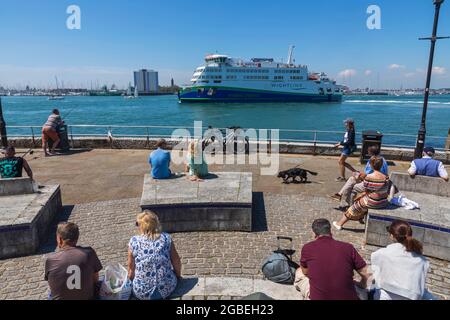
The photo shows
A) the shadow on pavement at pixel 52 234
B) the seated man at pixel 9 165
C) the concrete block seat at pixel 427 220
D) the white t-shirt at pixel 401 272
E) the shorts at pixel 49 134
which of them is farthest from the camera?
the shorts at pixel 49 134

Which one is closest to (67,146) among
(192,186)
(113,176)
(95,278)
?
(113,176)

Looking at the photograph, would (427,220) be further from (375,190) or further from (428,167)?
(428,167)

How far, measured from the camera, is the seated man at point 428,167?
617 centimetres

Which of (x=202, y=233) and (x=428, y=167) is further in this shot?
(x=428, y=167)

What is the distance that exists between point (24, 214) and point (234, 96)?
81626mm

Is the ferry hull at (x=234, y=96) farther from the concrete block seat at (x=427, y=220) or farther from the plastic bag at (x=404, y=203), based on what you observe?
the plastic bag at (x=404, y=203)

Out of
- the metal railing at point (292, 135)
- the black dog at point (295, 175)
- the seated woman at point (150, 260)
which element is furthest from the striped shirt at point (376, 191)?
the metal railing at point (292, 135)

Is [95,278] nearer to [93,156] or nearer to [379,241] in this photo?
[379,241]

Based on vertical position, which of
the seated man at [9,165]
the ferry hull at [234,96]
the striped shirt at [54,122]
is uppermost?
Answer: the ferry hull at [234,96]

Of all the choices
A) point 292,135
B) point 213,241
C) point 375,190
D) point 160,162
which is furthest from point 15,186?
point 292,135

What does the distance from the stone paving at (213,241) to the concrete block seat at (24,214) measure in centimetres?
18

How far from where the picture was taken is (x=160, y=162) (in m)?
7.03

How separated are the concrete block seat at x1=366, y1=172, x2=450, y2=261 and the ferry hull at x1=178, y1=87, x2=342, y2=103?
79825mm
